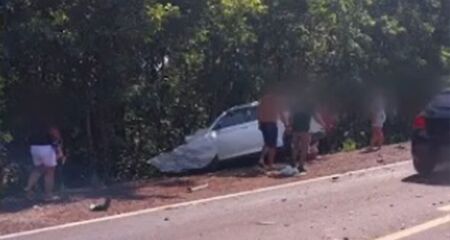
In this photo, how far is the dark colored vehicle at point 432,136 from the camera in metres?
16.2

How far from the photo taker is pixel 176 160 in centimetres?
1995

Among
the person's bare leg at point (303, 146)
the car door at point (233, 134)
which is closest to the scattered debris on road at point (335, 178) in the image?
the person's bare leg at point (303, 146)

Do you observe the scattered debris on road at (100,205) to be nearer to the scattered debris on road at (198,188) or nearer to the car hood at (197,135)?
the scattered debris on road at (198,188)

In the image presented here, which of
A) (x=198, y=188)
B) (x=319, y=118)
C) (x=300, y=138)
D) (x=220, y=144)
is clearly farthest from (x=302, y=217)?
(x=319, y=118)

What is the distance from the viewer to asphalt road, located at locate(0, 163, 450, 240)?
11.1 metres

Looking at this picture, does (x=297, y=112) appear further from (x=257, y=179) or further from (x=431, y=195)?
(x=431, y=195)

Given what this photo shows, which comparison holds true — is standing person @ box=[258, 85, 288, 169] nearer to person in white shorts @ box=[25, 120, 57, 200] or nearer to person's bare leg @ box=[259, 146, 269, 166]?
person's bare leg @ box=[259, 146, 269, 166]

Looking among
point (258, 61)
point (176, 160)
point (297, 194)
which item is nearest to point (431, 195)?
point (297, 194)

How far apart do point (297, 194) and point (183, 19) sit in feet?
14.2

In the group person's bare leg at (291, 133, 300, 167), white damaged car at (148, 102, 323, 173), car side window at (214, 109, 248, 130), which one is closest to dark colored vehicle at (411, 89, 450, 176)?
person's bare leg at (291, 133, 300, 167)

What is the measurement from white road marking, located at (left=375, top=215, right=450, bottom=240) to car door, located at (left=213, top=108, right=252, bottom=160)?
862cm

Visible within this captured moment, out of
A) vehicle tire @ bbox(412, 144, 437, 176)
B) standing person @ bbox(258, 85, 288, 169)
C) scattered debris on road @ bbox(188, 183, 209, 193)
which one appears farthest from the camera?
standing person @ bbox(258, 85, 288, 169)

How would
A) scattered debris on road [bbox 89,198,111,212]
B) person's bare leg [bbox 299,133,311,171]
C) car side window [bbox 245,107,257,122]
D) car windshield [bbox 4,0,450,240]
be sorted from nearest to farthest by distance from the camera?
car windshield [bbox 4,0,450,240]
scattered debris on road [bbox 89,198,111,212]
person's bare leg [bbox 299,133,311,171]
car side window [bbox 245,107,257,122]

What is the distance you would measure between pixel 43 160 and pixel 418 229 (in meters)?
6.58
